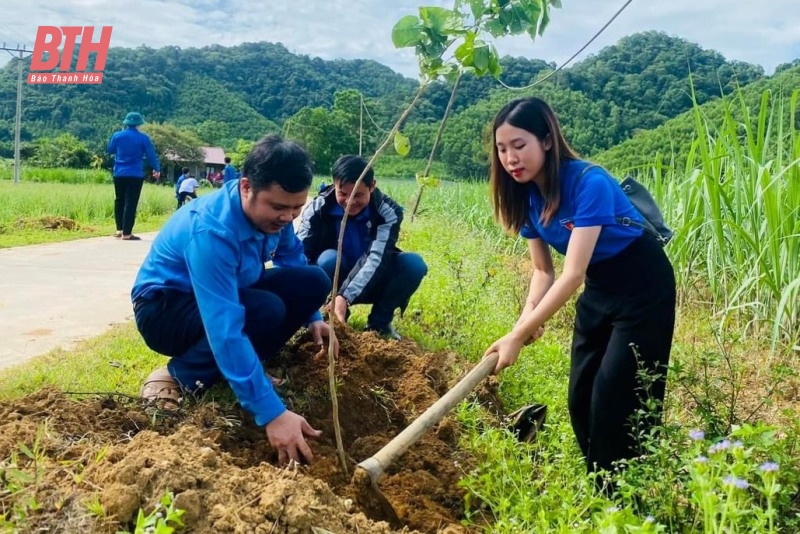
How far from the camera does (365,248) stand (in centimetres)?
416

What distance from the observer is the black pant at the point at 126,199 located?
8.83 meters

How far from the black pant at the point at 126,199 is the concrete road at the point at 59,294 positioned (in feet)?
3.52

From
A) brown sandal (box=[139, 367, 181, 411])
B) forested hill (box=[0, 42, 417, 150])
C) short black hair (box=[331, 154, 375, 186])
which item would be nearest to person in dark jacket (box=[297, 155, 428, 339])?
short black hair (box=[331, 154, 375, 186])

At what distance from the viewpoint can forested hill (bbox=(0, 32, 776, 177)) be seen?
8094 mm

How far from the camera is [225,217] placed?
7.66ft

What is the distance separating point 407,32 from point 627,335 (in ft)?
4.25

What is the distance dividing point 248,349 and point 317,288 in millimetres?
850

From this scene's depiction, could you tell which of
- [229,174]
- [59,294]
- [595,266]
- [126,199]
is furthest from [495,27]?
[126,199]

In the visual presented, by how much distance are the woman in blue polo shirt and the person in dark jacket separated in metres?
1.42

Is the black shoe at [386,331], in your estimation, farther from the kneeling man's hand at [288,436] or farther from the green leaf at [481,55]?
the green leaf at [481,55]

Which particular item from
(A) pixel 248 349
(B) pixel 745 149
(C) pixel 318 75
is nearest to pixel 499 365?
(A) pixel 248 349

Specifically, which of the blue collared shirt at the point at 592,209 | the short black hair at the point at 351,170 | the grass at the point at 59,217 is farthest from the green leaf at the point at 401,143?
the grass at the point at 59,217

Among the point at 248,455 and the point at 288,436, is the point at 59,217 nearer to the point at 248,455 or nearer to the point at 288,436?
the point at 248,455

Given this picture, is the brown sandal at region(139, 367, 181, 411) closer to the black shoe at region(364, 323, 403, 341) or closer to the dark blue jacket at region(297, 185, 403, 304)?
the dark blue jacket at region(297, 185, 403, 304)
